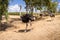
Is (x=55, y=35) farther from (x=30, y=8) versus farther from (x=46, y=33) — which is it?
(x=30, y=8)

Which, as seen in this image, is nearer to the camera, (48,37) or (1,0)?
(48,37)

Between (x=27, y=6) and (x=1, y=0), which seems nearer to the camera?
(x=1, y=0)

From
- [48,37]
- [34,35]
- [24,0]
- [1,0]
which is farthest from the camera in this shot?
[24,0]

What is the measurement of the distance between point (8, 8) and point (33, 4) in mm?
8688

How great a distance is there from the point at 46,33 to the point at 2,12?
7091mm

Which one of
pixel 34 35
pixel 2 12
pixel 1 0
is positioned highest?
pixel 1 0

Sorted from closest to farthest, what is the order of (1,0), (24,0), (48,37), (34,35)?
1. (48,37)
2. (34,35)
3. (1,0)
4. (24,0)

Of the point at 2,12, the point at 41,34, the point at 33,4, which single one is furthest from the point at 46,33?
A: the point at 33,4

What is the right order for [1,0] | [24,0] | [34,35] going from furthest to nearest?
[24,0] < [1,0] < [34,35]

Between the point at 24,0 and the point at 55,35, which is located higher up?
the point at 24,0

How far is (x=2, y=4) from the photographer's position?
2231 centimetres

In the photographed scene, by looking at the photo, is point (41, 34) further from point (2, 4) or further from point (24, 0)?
point (24, 0)

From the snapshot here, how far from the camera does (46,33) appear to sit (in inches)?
682

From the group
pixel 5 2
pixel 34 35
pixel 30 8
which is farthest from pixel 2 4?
pixel 30 8
